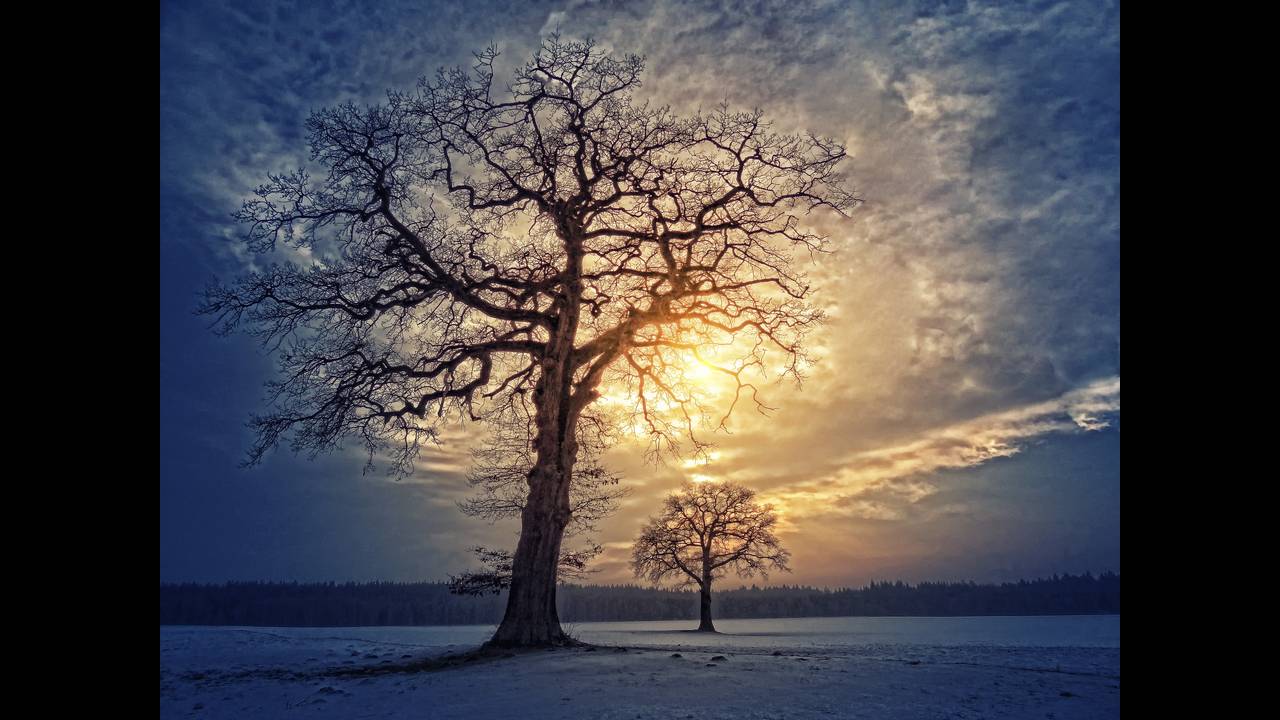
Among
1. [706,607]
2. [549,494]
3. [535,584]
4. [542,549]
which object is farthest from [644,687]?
[706,607]

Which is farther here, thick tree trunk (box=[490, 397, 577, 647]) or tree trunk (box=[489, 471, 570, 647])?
thick tree trunk (box=[490, 397, 577, 647])

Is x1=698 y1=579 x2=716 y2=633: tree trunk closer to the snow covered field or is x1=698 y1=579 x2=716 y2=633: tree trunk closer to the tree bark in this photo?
the tree bark

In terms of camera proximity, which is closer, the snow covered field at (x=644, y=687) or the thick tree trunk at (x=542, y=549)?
the snow covered field at (x=644, y=687)

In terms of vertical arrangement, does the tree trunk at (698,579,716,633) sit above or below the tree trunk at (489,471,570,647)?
below

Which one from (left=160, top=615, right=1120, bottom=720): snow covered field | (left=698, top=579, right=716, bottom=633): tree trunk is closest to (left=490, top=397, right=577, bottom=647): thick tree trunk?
(left=160, top=615, right=1120, bottom=720): snow covered field

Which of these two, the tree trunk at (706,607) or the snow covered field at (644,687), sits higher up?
the snow covered field at (644,687)

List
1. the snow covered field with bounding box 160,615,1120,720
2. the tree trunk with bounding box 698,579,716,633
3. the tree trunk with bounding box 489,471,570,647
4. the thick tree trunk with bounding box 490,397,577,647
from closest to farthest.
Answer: the snow covered field with bounding box 160,615,1120,720
the tree trunk with bounding box 489,471,570,647
the thick tree trunk with bounding box 490,397,577,647
the tree trunk with bounding box 698,579,716,633

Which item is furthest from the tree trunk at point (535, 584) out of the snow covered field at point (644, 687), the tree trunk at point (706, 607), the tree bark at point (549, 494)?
the tree trunk at point (706, 607)

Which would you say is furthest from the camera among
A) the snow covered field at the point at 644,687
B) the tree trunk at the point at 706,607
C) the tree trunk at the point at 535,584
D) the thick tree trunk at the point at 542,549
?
the tree trunk at the point at 706,607

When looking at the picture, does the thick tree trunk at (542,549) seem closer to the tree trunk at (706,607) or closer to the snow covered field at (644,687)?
the snow covered field at (644,687)

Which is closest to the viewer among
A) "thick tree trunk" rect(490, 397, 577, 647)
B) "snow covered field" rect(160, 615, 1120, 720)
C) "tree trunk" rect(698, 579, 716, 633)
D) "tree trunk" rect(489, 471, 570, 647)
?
"snow covered field" rect(160, 615, 1120, 720)

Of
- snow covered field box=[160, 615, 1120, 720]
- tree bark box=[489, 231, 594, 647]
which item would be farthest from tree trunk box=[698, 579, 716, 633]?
snow covered field box=[160, 615, 1120, 720]
